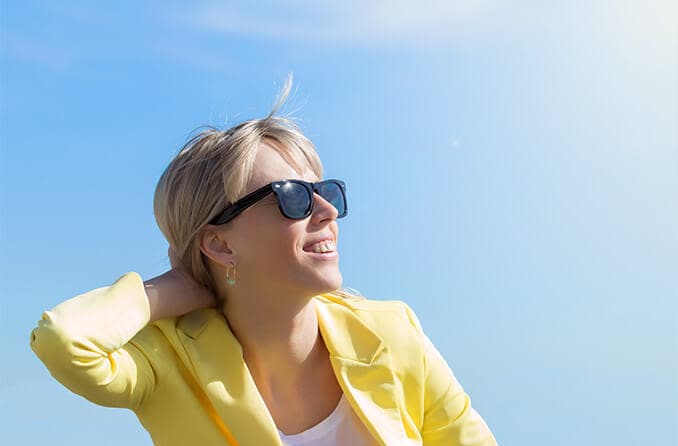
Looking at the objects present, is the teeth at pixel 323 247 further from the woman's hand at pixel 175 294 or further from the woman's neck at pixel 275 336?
the woman's hand at pixel 175 294

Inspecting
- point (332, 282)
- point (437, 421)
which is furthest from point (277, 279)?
point (437, 421)

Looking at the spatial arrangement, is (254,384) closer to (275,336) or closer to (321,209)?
(275,336)

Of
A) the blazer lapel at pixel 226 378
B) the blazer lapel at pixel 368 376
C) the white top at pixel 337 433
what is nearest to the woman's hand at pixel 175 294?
the blazer lapel at pixel 226 378

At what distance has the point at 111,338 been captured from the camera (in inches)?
173

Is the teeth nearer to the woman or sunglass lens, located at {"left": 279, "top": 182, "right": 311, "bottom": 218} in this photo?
the woman

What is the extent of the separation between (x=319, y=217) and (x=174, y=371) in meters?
1.21

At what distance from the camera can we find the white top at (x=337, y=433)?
484 cm

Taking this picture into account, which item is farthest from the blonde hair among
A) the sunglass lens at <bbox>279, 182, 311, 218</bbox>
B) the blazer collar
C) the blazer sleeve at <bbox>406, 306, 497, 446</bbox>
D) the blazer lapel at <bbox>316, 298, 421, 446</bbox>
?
the blazer sleeve at <bbox>406, 306, 497, 446</bbox>

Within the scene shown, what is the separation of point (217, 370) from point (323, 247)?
36.3 inches

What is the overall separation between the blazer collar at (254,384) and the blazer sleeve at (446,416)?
0.55 ft

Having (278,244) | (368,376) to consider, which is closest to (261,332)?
(278,244)

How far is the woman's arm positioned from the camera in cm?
426

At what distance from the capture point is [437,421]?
16.8 ft

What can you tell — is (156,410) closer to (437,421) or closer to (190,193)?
(190,193)
